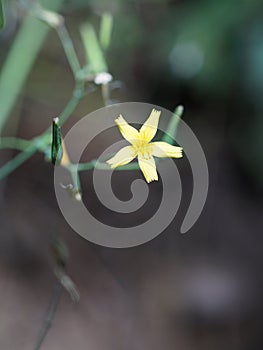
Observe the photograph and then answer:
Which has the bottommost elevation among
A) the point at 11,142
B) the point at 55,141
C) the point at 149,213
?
the point at 55,141

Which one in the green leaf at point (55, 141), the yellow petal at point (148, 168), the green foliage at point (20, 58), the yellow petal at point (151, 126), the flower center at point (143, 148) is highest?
the green foliage at point (20, 58)

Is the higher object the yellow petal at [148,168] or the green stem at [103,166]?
the green stem at [103,166]

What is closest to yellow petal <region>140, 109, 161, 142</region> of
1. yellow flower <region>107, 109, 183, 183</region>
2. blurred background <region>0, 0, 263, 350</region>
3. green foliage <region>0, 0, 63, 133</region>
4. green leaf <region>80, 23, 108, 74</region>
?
yellow flower <region>107, 109, 183, 183</region>

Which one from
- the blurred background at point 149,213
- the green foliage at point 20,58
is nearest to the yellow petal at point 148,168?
the green foliage at point 20,58

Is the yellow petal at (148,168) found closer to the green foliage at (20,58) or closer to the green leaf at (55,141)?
the green leaf at (55,141)

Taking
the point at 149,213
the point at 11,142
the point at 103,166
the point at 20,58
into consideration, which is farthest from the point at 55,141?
the point at 149,213

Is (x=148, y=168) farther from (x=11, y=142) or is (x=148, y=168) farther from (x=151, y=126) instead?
(x=11, y=142)

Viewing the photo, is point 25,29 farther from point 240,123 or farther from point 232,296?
point 232,296
